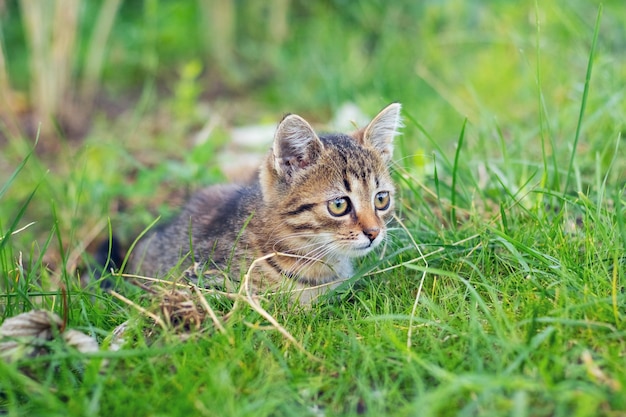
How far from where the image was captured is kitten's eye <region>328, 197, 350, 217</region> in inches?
128

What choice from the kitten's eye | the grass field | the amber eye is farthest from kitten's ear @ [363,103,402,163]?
the kitten's eye

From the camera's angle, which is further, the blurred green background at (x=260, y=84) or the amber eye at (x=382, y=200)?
the blurred green background at (x=260, y=84)

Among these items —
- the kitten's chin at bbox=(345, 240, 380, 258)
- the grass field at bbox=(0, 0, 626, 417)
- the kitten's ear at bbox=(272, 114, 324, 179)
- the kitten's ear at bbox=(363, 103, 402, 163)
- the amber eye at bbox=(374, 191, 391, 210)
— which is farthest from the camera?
the kitten's ear at bbox=(363, 103, 402, 163)

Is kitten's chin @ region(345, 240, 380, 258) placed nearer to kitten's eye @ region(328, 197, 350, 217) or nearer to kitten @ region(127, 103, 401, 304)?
kitten @ region(127, 103, 401, 304)

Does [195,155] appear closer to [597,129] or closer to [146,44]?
[597,129]

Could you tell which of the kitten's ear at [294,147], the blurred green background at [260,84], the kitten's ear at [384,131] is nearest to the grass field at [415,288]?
the blurred green background at [260,84]

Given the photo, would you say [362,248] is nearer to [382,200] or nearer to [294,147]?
[382,200]

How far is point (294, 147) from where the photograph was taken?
3361 millimetres

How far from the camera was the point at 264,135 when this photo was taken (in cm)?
607

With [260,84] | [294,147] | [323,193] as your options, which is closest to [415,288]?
[323,193]

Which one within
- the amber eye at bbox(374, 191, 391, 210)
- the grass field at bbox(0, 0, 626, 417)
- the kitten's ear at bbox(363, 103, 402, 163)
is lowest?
the grass field at bbox(0, 0, 626, 417)

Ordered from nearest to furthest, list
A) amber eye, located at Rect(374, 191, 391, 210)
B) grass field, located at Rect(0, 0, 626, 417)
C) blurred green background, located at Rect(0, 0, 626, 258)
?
grass field, located at Rect(0, 0, 626, 417)
amber eye, located at Rect(374, 191, 391, 210)
blurred green background, located at Rect(0, 0, 626, 258)

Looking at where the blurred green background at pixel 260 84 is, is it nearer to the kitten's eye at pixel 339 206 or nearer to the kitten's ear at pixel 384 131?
the kitten's ear at pixel 384 131

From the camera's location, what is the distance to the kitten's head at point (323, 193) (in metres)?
3.20
